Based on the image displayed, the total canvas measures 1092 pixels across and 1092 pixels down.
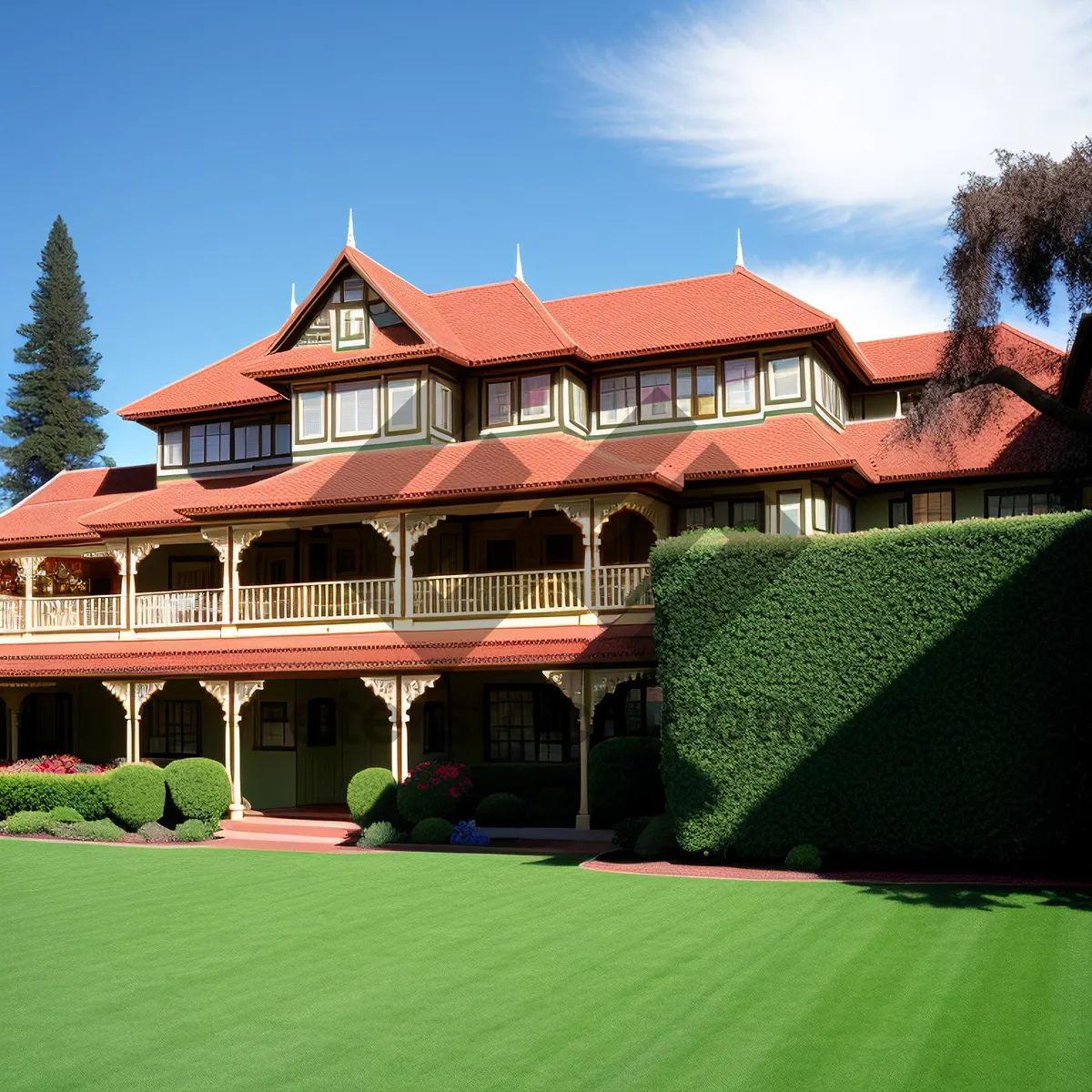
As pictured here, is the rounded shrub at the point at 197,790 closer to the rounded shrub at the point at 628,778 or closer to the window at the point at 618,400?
the rounded shrub at the point at 628,778

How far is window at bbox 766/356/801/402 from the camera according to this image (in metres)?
28.6

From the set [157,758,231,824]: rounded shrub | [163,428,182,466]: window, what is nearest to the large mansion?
[163,428,182,466]: window

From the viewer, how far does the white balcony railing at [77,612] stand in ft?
102

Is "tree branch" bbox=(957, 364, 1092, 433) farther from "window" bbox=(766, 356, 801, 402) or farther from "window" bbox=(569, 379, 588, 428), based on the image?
"window" bbox=(569, 379, 588, 428)

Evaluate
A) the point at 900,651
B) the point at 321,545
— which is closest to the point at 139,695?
the point at 321,545

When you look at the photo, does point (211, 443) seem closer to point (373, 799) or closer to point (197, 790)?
point (197, 790)

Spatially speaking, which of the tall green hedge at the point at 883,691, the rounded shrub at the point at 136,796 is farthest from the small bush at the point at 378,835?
the tall green hedge at the point at 883,691

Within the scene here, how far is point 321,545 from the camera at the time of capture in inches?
1245

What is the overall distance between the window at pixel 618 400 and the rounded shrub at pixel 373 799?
10.5 meters

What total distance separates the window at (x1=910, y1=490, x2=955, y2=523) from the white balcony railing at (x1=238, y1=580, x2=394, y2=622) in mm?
12430

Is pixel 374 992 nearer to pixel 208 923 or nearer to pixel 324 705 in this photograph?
pixel 208 923

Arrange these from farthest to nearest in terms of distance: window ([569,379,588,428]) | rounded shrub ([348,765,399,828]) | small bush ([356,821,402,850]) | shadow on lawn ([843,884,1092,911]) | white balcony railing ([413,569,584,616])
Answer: window ([569,379,588,428])
white balcony railing ([413,569,584,616])
rounded shrub ([348,765,399,828])
small bush ([356,821,402,850])
shadow on lawn ([843,884,1092,911])

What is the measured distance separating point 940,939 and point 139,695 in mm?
21011

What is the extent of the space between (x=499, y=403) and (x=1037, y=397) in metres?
12.5
